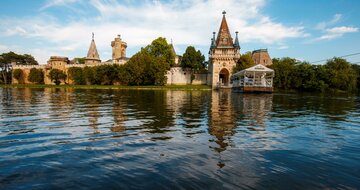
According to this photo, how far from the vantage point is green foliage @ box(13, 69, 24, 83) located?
98850 millimetres

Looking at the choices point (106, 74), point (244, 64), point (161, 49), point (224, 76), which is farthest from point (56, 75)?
point (244, 64)

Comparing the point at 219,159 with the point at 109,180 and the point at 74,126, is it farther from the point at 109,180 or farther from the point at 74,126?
the point at 74,126

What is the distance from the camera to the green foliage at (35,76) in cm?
9644

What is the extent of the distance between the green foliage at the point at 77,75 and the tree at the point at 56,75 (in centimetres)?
381

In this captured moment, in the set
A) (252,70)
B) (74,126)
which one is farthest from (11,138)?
(252,70)

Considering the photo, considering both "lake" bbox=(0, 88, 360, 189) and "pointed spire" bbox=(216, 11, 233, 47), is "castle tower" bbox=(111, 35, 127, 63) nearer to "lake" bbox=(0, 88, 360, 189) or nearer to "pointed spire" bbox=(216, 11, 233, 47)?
"pointed spire" bbox=(216, 11, 233, 47)

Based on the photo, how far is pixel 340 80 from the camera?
65125 millimetres

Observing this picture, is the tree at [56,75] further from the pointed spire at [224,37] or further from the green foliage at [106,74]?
the pointed spire at [224,37]

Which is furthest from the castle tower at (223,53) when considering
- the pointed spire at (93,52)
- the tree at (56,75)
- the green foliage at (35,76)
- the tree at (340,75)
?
the green foliage at (35,76)

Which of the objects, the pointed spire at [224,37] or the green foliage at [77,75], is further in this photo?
the green foliage at [77,75]

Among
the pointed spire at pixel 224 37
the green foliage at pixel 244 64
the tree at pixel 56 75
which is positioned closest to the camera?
the green foliage at pixel 244 64

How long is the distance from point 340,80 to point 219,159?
238 ft

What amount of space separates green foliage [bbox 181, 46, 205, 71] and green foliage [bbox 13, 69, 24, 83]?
67544 millimetres

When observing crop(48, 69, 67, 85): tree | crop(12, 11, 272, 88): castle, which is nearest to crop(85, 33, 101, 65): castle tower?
crop(12, 11, 272, 88): castle
